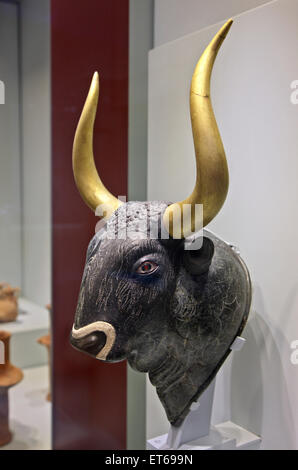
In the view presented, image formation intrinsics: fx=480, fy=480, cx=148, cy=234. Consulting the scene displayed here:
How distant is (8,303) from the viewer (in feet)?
5.03


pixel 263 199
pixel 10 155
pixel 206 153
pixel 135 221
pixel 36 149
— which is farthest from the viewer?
pixel 36 149

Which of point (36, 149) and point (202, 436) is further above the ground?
point (36, 149)

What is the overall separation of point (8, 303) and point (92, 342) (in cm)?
77

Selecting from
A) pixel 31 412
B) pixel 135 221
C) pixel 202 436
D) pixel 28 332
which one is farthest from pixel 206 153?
pixel 31 412

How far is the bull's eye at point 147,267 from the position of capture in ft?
2.81

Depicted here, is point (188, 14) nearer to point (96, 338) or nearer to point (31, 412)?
point (96, 338)

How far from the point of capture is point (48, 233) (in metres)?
1.59

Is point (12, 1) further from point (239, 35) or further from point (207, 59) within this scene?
point (207, 59)

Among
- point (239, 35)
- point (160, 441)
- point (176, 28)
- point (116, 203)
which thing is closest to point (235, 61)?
point (239, 35)

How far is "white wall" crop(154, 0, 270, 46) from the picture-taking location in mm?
1264

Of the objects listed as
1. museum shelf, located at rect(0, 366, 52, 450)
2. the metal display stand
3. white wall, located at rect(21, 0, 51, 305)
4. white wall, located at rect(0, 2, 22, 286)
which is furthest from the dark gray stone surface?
museum shelf, located at rect(0, 366, 52, 450)

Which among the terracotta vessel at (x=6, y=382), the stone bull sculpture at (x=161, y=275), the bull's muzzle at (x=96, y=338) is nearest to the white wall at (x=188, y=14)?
the stone bull sculpture at (x=161, y=275)

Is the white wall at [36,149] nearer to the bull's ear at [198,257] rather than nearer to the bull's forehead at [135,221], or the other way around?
the bull's forehead at [135,221]

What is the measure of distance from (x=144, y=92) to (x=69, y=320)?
781 millimetres
